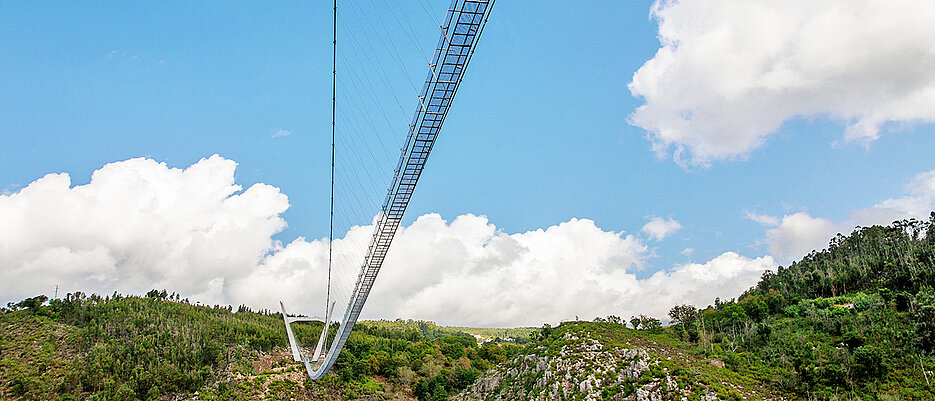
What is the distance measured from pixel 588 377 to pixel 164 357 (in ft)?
133

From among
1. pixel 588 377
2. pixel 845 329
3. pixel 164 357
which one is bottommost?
pixel 588 377

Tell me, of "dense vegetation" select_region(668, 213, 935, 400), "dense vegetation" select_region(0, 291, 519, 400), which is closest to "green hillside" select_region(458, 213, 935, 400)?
"dense vegetation" select_region(668, 213, 935, 400)

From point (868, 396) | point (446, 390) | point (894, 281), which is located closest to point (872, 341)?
point (868, 396)

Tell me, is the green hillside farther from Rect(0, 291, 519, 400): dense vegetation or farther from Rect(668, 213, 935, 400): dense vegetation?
Rect(0, 291, 519, 400): dense vegetation

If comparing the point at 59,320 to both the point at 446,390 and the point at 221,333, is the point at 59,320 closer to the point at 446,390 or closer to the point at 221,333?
the point at 221,333

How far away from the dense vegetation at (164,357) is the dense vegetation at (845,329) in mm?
30550

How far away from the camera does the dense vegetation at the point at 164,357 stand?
154ft

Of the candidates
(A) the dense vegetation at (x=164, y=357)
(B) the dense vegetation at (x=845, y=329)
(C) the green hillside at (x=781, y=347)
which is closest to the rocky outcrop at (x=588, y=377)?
(C) the green hillside at (x=781, y=347)

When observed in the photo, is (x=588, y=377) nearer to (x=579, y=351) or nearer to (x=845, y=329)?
(x=579, y=351)

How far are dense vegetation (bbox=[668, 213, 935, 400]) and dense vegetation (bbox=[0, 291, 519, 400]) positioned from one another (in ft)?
100

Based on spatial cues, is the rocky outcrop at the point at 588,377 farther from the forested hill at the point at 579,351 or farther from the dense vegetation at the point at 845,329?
the dense vegetation at the point at 845,329

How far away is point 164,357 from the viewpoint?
5184cm

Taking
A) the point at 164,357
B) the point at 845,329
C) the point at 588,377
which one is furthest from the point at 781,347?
the point at 164,357

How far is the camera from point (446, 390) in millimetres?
59625
